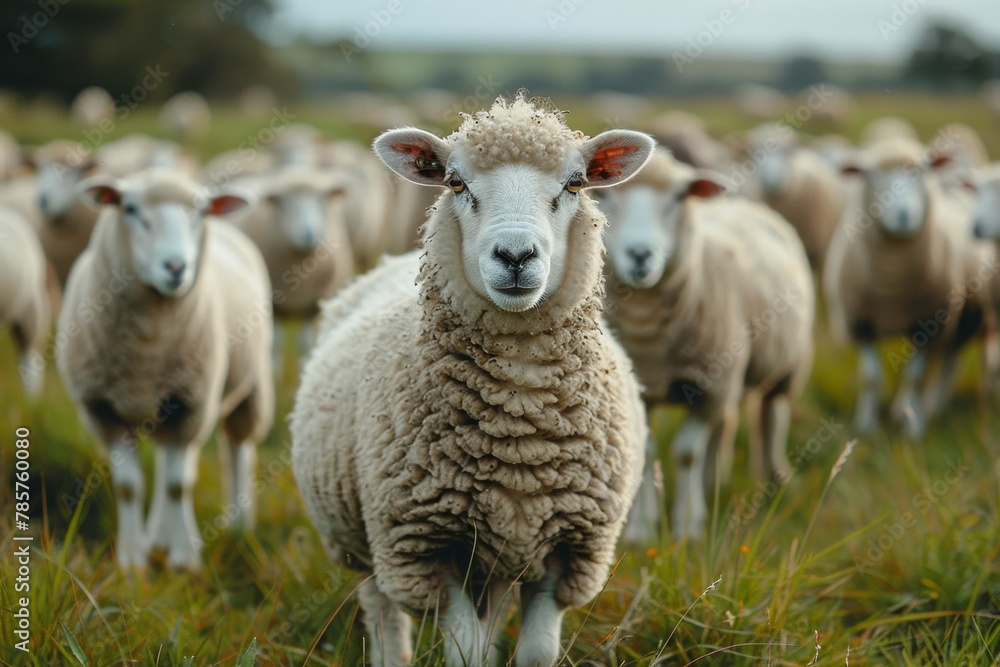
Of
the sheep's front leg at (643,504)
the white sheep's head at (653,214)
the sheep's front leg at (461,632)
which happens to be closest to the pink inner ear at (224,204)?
the white sheep's head at (653,214)

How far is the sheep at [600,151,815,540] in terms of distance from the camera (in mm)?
4527

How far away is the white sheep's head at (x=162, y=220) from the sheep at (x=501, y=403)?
5.57 ft

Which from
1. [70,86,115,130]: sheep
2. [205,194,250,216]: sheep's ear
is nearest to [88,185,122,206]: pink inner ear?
[205,194,250,216]: sheep's ear

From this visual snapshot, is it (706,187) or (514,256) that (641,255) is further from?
(514,256)

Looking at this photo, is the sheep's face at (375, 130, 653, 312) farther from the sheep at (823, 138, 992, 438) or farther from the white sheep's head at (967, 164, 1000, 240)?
the white sheep's head at (967, 164, 1000, 240)

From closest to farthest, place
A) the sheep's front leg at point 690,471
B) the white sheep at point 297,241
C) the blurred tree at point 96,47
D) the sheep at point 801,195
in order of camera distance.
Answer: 1. the sheep's front leg at point 690,471
2. the white sheep at point 297,241
3. the sheep at point 801,195
4. the blurred tree at point 96,47

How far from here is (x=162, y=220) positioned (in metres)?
4.29

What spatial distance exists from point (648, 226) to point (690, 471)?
1.29m

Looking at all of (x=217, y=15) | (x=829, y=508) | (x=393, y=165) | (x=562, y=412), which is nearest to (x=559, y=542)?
(x=562, y=412)

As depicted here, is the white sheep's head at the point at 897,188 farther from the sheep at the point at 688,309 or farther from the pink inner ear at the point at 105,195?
the pink inner ear at the point at 105,195

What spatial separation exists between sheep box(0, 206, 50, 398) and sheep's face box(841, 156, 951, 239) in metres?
5.65

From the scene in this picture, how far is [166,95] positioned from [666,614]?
1298 inches

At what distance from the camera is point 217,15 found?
34719mm

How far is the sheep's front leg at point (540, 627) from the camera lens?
2643mm
